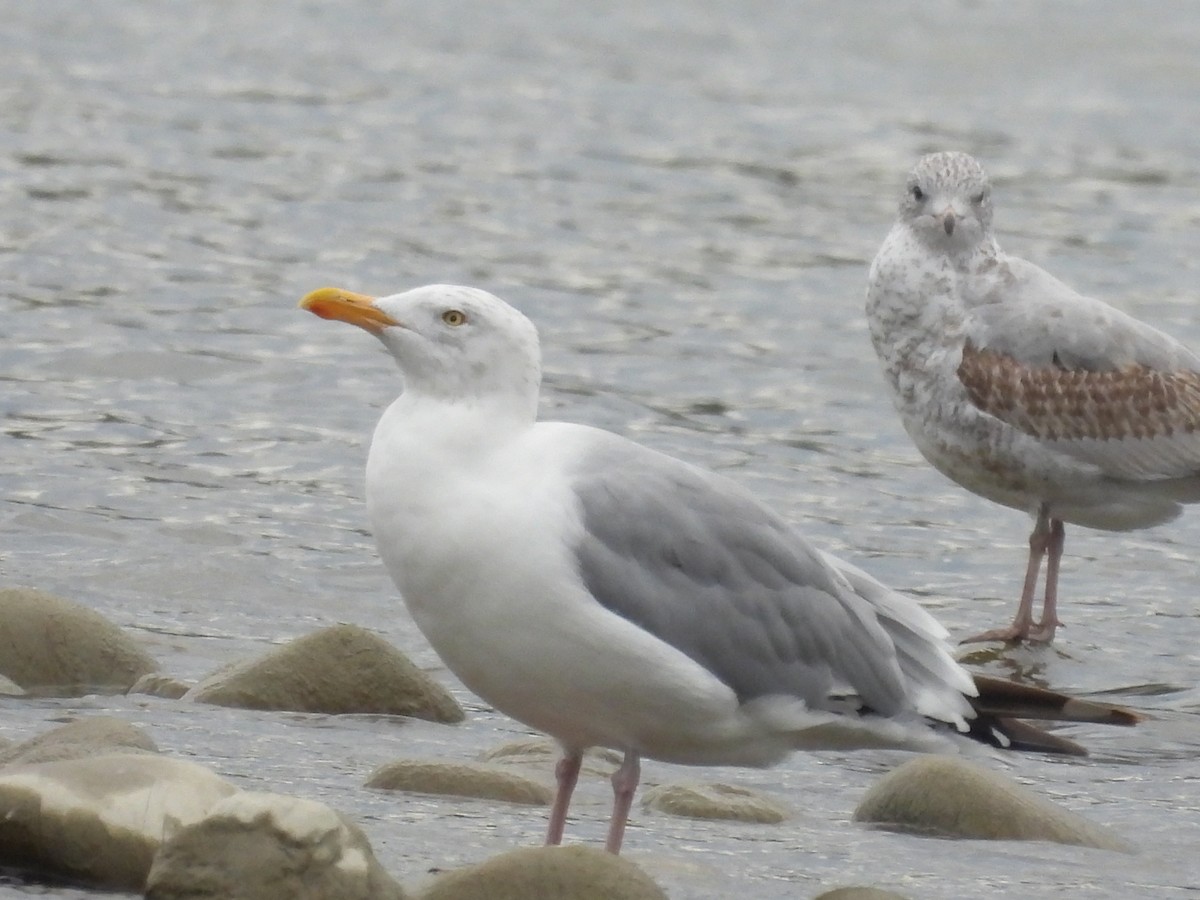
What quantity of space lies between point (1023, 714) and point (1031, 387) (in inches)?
137

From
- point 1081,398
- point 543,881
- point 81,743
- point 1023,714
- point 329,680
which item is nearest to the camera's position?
point 543,881

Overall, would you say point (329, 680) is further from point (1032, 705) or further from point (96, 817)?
point (1032, 705)

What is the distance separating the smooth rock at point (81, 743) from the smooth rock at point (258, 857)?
832mm

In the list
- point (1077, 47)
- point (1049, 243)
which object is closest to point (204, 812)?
point (1049, 243)

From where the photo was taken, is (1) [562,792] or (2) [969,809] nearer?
(1) [562,792]

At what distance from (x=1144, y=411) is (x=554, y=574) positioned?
16.2ft

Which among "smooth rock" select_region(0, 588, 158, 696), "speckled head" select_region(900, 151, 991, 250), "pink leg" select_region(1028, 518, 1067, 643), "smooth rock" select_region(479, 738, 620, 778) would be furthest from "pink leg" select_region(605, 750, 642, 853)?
"speckled head" select_region(900, 151, 991, 250)

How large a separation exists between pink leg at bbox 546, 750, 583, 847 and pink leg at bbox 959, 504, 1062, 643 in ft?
12.2

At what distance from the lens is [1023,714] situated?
6.45 m

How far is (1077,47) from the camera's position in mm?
25656

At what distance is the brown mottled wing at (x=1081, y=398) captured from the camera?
9.73m

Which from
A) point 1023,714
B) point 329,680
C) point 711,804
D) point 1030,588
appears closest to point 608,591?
point 711,804

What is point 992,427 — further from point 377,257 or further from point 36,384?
point 377,257

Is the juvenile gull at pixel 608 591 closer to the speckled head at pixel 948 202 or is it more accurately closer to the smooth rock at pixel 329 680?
the smooth rock at pixel 329 680
